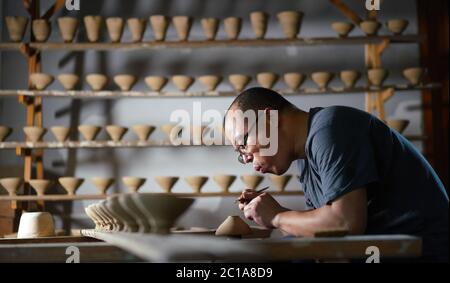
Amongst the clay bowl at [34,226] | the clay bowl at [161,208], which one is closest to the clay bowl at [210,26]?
the clay bowl at [34,226]

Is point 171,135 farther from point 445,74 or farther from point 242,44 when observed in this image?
point 445,74

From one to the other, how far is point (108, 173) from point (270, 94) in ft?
8.95

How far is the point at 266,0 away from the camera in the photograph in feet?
15.3

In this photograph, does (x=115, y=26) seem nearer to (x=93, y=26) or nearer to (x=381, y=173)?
(x=93, y=26)

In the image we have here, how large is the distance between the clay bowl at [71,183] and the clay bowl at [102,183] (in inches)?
4.4

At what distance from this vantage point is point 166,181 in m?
4.14

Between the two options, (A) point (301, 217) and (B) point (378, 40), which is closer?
(A) point (301, 217)

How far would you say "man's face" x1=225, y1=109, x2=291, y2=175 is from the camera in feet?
6.59

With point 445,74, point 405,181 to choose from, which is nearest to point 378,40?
point 445,74

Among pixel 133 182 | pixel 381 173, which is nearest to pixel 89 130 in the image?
pixel 133 182

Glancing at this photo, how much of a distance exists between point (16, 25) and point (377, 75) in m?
2.38

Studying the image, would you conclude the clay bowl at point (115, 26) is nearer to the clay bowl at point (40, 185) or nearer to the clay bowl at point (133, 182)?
the clay bowl at point (133, 182)

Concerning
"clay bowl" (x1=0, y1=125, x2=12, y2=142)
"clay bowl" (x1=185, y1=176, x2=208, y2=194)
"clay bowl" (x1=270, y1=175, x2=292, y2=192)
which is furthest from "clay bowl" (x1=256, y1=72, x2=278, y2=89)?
"clay bowl" (x1=0, y1=125, x2=12, y2=142)

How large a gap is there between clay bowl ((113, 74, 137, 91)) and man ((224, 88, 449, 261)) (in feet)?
7.96
